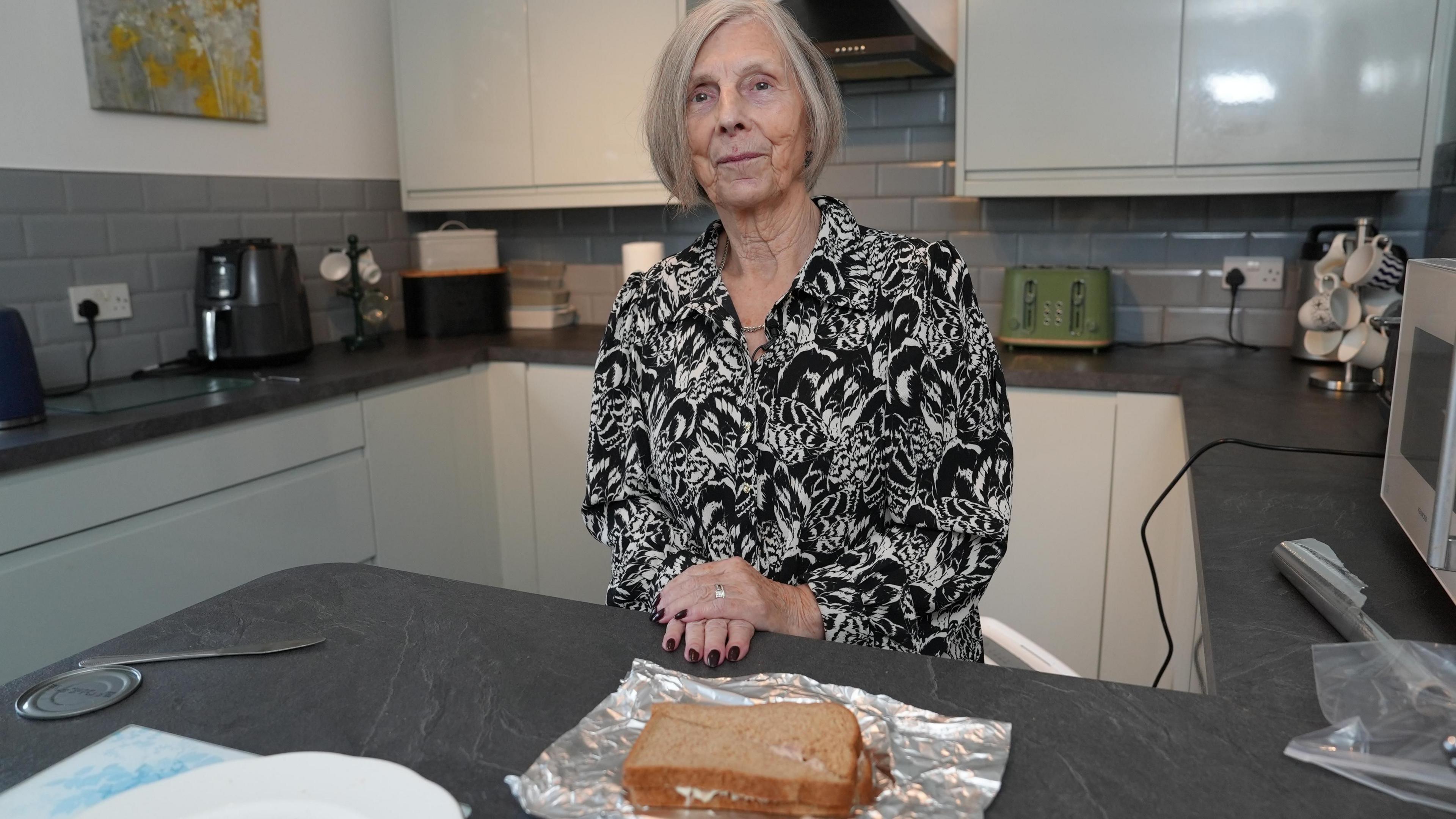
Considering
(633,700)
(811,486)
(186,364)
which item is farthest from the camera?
(186,364)

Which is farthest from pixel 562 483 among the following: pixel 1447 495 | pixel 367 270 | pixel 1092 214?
pixel 1447 495

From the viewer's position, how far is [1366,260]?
2.02m

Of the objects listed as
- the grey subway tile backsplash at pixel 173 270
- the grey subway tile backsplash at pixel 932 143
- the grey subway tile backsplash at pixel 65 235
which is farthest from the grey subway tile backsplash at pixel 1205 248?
the grey subway tile backsplash at pixel 65 235

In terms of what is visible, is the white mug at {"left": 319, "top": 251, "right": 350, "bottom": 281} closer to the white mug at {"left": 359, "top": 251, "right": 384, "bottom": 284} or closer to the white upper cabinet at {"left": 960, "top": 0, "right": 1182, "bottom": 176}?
the white mug at {"left": 359, "top": 251, "right": 384, "bottom": 284}

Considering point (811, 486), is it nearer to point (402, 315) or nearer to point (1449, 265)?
point (1449, 265)

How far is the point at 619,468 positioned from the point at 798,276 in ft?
1.17

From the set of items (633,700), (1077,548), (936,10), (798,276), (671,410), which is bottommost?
(1077,548)

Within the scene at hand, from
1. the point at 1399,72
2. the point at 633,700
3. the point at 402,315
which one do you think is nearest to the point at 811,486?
the point at 633,700

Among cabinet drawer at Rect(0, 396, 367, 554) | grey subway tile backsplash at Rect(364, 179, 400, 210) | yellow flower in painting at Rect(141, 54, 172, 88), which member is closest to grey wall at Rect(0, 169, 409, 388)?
grey subway tile backsplash at Rect(364, 179, 400, 210)

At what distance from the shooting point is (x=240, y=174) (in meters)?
2.70

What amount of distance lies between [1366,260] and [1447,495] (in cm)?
139

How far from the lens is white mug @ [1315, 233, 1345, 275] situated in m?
2.15

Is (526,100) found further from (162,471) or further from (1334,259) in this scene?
(1334,259)

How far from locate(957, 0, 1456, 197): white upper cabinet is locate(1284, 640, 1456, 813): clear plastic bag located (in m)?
1.81
